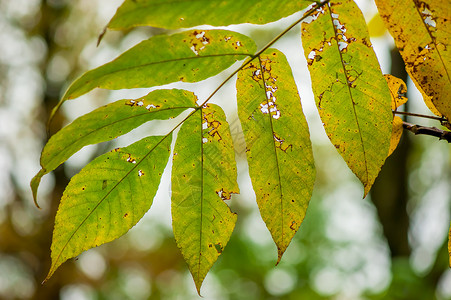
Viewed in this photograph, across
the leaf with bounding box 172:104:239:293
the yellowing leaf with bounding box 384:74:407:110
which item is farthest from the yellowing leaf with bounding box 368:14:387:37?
the leaf with bounding box 172:104:239:293

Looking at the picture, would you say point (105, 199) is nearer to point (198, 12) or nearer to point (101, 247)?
point (198, 12)

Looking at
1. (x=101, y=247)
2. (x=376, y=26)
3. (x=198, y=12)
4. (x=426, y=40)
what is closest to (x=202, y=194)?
(x=198, y=12)

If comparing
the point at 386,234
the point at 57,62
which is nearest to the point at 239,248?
the point at 386,234

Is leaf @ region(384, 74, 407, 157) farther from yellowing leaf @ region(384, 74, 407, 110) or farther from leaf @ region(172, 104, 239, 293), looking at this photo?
leaf @ region(172, 104, 239, 293)

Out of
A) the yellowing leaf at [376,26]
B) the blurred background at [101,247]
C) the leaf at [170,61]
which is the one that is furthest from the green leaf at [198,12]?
the blurred background at [101,247]

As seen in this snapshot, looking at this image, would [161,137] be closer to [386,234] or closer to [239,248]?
[386,234]

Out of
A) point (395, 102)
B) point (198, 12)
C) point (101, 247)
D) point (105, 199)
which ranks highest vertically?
point (198, 12)

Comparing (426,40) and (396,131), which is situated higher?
(426,40)
